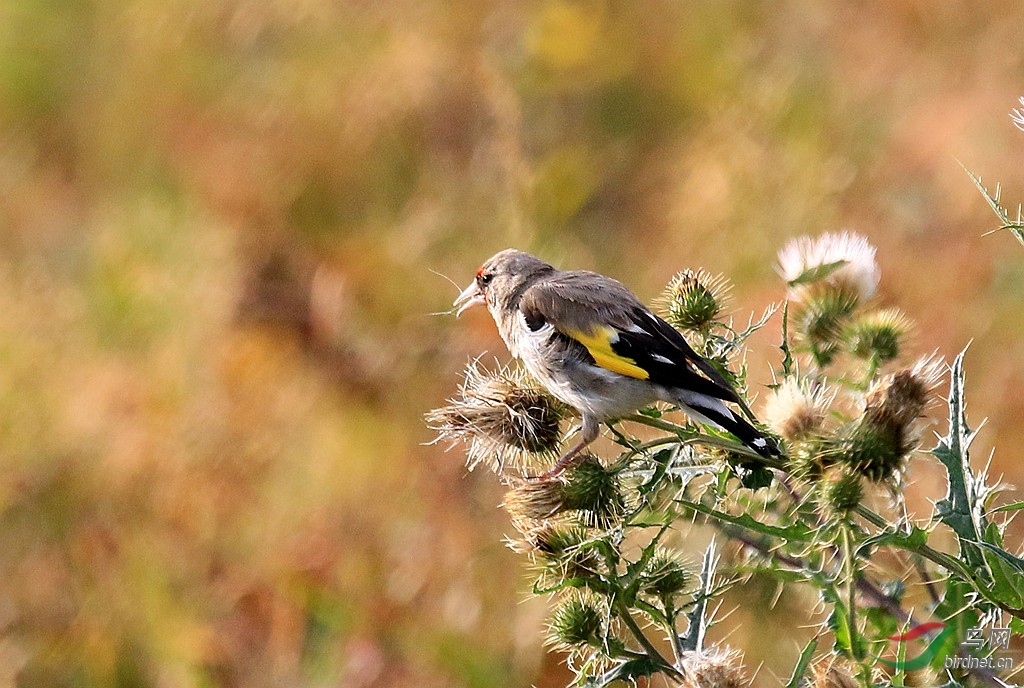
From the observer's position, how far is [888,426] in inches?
71.9

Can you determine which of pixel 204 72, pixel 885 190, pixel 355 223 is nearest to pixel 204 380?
pixel 355 223

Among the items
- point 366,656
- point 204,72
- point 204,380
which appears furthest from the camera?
point 204,72

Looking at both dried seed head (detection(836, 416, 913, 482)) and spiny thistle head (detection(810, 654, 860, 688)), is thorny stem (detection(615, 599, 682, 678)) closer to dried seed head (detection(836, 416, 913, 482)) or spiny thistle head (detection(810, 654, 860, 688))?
spiny thistle head (detection(810, 654, 860, 688))

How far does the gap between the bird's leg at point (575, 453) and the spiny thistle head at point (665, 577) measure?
0.77 ft

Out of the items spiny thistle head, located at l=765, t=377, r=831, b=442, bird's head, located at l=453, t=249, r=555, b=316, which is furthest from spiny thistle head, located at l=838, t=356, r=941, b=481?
bird's head, located at l=453, t=249, r=555, b=316

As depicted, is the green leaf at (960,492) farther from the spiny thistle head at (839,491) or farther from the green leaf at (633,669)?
the green leaf at (633,669)

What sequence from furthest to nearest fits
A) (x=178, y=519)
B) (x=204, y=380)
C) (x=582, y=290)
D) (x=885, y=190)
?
1. (x=885, y=190)
2. (x=204, y=380)
3. (x=178, y=519)
4. (x=582, y=290)

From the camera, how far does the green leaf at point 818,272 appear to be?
7.46 ft

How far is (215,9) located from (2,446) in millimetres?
2848

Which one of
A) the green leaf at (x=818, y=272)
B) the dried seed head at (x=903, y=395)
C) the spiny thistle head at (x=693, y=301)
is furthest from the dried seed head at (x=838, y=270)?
the dried seed head at (x=903, y=395)

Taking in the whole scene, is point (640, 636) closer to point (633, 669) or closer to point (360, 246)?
point (633, 669)

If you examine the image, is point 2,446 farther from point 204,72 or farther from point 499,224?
point 204,72

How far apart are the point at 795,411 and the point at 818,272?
0.45 m

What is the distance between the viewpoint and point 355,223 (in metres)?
5.19
